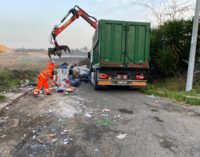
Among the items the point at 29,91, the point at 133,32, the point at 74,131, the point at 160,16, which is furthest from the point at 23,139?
the point at 160,16

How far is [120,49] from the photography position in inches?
415

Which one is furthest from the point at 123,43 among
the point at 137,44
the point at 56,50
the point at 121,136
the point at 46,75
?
the point at 121,136

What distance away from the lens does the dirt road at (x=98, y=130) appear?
4.05 meters

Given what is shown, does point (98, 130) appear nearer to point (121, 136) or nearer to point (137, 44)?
point (121, 136)

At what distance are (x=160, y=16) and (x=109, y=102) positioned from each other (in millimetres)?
14284

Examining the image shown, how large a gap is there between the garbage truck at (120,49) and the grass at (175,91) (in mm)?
1033

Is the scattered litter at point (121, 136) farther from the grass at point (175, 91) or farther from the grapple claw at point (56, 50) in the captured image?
the grapple claw at point (56, 50)

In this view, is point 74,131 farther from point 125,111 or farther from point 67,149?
point 125,111

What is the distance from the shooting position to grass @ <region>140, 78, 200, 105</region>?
8519mm

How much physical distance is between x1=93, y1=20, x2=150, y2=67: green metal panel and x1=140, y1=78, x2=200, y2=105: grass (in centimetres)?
147

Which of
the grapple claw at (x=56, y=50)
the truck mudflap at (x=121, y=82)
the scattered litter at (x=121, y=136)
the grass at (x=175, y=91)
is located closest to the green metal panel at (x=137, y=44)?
the truck mudflap at (x=121, y=82)

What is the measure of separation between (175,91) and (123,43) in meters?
3.09

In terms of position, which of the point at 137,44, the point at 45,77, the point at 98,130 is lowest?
the point at 98,130

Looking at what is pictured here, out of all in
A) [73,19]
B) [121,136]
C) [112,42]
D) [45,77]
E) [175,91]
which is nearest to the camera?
[121,136]
